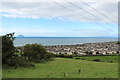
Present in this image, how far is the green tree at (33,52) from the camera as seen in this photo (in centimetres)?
2250

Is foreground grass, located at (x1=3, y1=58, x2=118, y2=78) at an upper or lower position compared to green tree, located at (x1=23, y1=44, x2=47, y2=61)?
lower

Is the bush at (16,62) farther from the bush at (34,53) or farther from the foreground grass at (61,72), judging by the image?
the bush at (34,53)

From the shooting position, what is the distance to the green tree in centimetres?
2250

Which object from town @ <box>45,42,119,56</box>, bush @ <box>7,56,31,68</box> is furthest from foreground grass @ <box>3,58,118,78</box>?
town @ <box>45,42,119,56</box>

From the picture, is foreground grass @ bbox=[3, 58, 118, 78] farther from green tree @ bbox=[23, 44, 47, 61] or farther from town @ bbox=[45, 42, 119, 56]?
town @ bbox=[45, 42, 119, 56]

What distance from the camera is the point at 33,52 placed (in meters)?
22.6

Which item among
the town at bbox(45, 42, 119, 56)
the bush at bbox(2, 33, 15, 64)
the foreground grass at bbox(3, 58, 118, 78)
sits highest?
the bush at bbox(2, 33, 15, 64)

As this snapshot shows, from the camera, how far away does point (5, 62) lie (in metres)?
16.6

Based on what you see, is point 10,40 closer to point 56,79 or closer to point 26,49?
point 26,49

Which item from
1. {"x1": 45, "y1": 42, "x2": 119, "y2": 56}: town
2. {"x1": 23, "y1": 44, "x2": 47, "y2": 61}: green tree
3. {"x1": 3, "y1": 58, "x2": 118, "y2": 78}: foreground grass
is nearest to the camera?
{"x1": 3, "y1": 58, "x2": 118, "y2": 78}: foreground grass

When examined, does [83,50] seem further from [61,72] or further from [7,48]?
[61,72]

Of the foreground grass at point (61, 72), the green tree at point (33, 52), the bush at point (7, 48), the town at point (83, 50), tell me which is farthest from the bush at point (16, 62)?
the town at point (83, 50)

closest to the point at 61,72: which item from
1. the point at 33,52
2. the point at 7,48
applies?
the point at 7,48

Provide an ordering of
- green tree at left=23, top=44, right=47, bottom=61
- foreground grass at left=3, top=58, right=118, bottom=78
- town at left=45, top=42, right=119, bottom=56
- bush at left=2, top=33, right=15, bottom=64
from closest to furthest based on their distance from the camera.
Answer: foreground grass at left=3, top=58, right=118, bottom=78 < bush at left=2, top=33, right=15, bottom=64 < green tree at left=23, top=44, right=47, bottom=61 < town at left=45, top=42, right=119, bottom=56
